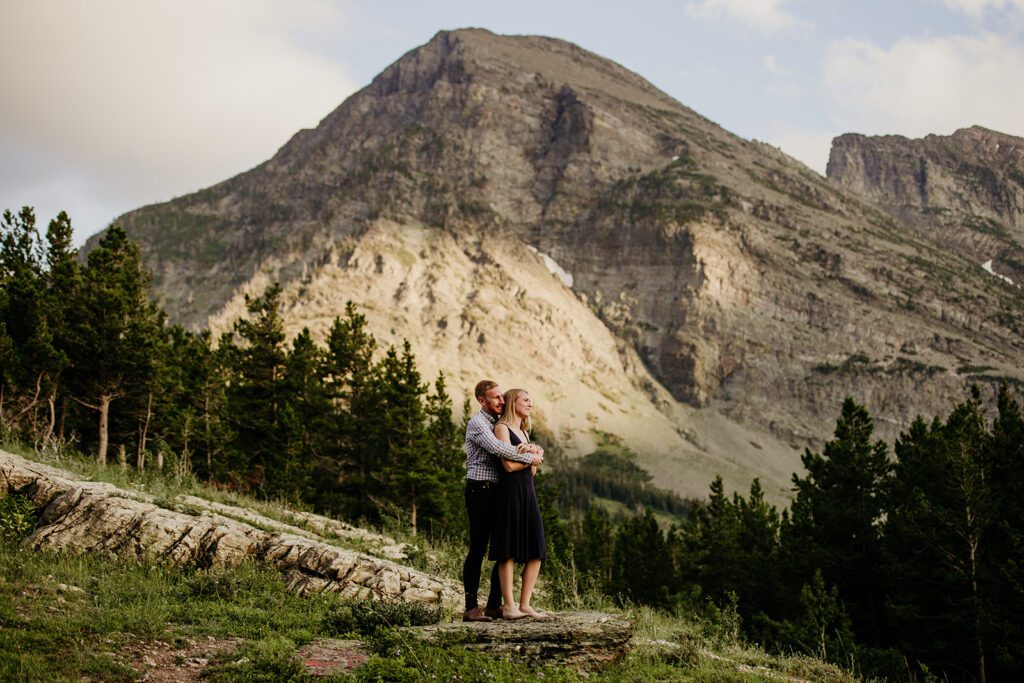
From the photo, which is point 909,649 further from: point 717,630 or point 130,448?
point 130,448

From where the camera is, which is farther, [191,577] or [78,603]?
[191,577]

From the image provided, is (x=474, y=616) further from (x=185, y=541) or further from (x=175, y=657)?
(x=185, y=541)

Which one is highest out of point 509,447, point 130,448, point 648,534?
point 509,447

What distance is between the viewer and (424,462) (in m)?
41.4

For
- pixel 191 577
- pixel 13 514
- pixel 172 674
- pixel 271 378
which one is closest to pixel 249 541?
pixel 191 577

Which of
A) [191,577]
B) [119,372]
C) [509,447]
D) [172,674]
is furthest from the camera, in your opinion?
[119,372]

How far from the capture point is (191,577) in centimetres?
1223

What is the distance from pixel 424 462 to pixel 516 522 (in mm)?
32128

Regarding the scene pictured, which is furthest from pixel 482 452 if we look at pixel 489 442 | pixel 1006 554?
pixel 1006 554

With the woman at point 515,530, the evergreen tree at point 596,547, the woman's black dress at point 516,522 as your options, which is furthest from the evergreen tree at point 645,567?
the woman's black dress at point 516,522

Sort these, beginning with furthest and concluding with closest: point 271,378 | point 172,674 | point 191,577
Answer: point 271,378
point 191,577
point 172,674

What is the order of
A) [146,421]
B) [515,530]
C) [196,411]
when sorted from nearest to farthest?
1. [515,530]
2. [146,421]
3. [196,411]

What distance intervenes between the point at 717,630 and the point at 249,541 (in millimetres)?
8165

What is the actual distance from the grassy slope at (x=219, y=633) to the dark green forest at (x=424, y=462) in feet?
11.7
